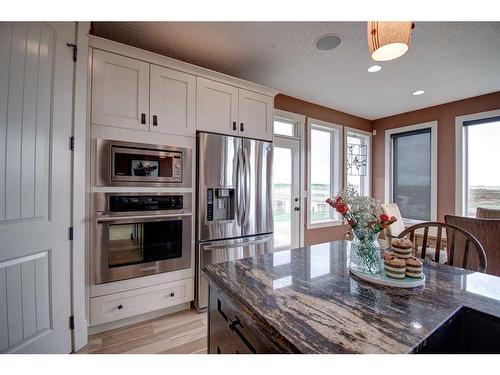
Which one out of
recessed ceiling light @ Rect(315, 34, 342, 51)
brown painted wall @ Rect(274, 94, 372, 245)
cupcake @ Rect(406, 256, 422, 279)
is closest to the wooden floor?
cupcake @ Rect(406, 256, 422, 279)

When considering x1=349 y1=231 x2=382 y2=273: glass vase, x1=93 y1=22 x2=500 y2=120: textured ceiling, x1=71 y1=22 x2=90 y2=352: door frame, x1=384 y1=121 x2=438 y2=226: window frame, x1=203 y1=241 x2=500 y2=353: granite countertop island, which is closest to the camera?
x1=203 y1=241 x2=500 y2=353: granite countertop island

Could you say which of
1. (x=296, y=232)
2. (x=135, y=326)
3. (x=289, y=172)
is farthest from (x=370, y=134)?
(x=135, y=326)

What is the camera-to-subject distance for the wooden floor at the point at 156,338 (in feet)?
5.67

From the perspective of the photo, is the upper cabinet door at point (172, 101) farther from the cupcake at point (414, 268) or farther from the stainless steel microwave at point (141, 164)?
the cupcake at point (414, 268)

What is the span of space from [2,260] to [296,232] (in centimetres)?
299

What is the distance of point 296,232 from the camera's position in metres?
3.42

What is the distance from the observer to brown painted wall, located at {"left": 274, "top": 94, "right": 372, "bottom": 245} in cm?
338

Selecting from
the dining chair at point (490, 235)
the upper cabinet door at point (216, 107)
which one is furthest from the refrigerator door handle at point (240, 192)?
the dining chair at point (490, 235)

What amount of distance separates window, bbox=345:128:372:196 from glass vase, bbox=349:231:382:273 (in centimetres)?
327

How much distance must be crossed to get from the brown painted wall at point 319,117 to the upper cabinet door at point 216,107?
1065mm

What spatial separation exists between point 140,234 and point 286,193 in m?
2.05

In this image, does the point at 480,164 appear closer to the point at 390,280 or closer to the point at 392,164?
the point at 392,164

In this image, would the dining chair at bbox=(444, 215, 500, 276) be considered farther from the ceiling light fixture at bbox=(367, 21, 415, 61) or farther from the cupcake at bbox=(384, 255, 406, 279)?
the ceiling light fixture at bbox=(367, 21, 415, 61)
